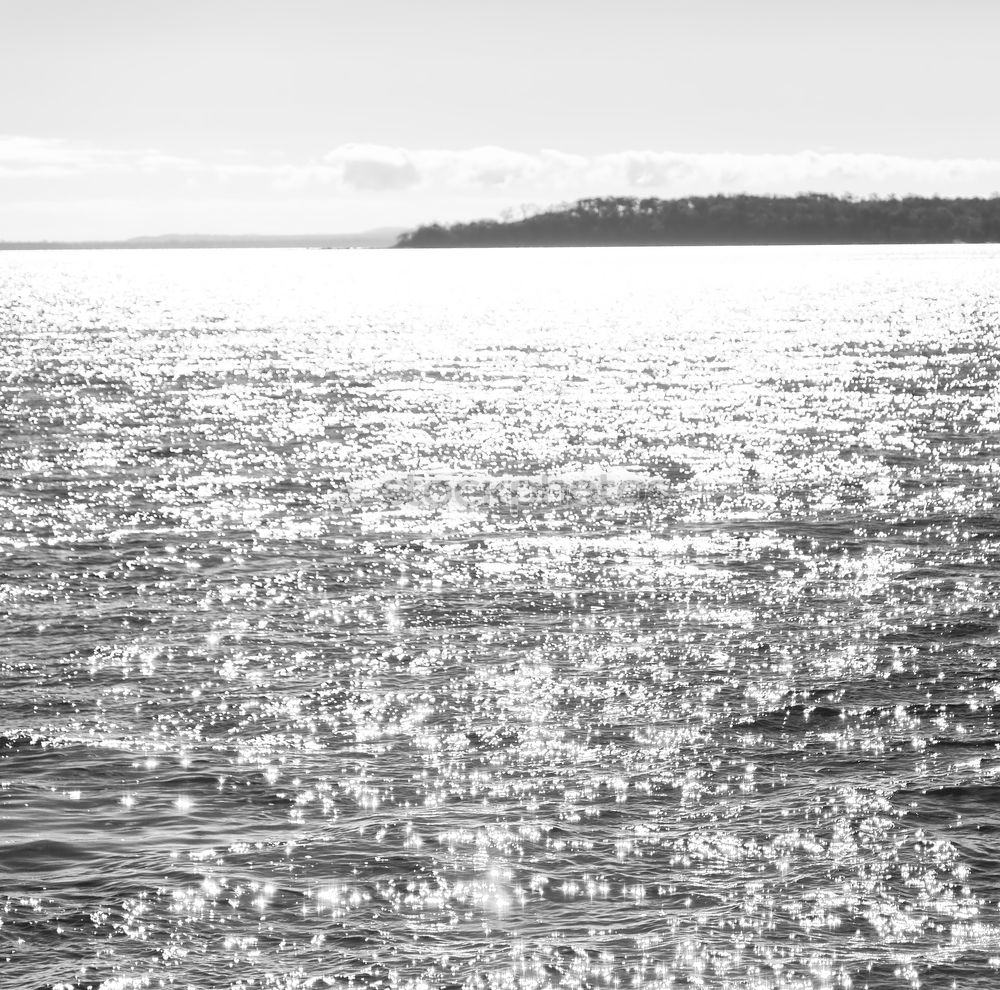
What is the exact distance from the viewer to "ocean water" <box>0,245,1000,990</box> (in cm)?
2031

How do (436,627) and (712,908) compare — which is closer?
(712,908)

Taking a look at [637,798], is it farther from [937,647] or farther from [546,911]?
[937,647]

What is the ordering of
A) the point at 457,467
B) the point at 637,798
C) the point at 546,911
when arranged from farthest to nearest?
the point at 457,467
the point at 637,798
the point at 546,911

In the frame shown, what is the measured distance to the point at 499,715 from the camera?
2958 cm

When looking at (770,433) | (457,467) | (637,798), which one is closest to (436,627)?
(637,798)

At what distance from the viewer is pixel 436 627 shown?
120ft

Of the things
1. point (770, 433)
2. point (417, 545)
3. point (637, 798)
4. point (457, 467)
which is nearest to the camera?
point (637, 798)

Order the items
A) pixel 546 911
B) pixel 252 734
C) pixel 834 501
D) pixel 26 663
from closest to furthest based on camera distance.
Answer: pixel 546 911 → pixel 252 734 → pixel 26 663 → pixel 834 501

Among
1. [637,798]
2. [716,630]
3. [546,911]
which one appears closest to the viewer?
[546,911]

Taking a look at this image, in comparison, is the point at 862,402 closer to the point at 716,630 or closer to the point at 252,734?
the point at 716,630

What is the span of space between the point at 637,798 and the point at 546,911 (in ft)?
15.2

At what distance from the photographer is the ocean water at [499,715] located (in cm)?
2031

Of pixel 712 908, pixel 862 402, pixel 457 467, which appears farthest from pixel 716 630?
pixel 862 402

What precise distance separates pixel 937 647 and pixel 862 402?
56.5 meters
